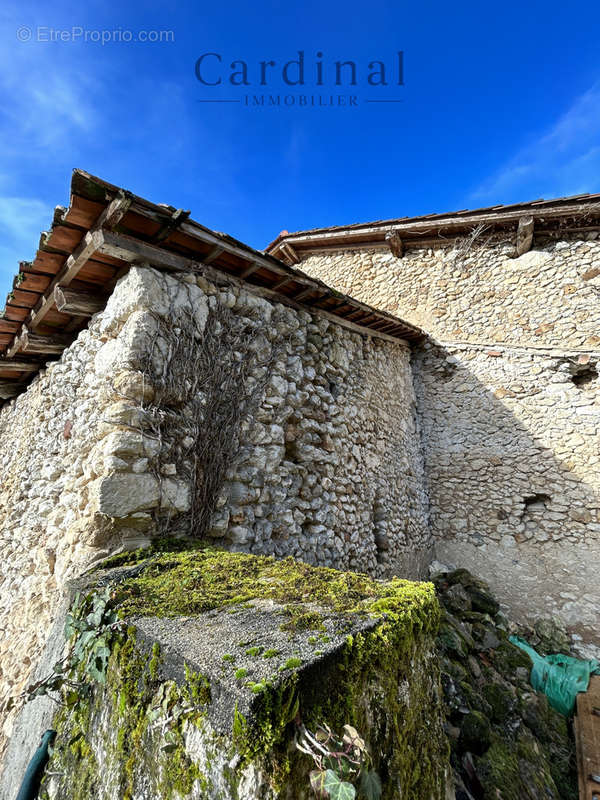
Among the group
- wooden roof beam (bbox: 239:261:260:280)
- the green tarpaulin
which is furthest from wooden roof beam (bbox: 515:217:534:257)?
the green tarpaulin

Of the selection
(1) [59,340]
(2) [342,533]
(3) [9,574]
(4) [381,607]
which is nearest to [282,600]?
(4) [381,607]

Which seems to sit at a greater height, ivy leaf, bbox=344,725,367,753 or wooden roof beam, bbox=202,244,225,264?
wooden roof beam, bbox=202,244,225,264

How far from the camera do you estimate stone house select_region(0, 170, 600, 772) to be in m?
2.77

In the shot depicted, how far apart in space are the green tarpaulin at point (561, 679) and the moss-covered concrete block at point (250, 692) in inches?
134

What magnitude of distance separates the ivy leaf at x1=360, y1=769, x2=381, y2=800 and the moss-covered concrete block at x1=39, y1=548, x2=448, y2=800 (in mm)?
22

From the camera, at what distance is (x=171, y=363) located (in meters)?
2.92

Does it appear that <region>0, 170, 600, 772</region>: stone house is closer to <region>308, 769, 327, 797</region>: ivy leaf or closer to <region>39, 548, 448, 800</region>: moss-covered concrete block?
<region>39, 548, 448, 800</region>: moss-covered concrete block

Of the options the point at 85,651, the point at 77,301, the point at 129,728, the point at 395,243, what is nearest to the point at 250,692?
the point at 129,728

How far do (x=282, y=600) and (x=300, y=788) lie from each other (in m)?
0.77

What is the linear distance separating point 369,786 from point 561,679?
4477 mm

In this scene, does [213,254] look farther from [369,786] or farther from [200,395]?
[369,786]

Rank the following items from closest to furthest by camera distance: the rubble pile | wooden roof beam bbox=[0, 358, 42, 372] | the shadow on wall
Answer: the rubble pile → wooden roof beam bbox=[0, 358, 42, 372] → the shadow on wall

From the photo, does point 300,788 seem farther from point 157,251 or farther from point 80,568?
point 157,251

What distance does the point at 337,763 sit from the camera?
96cm
